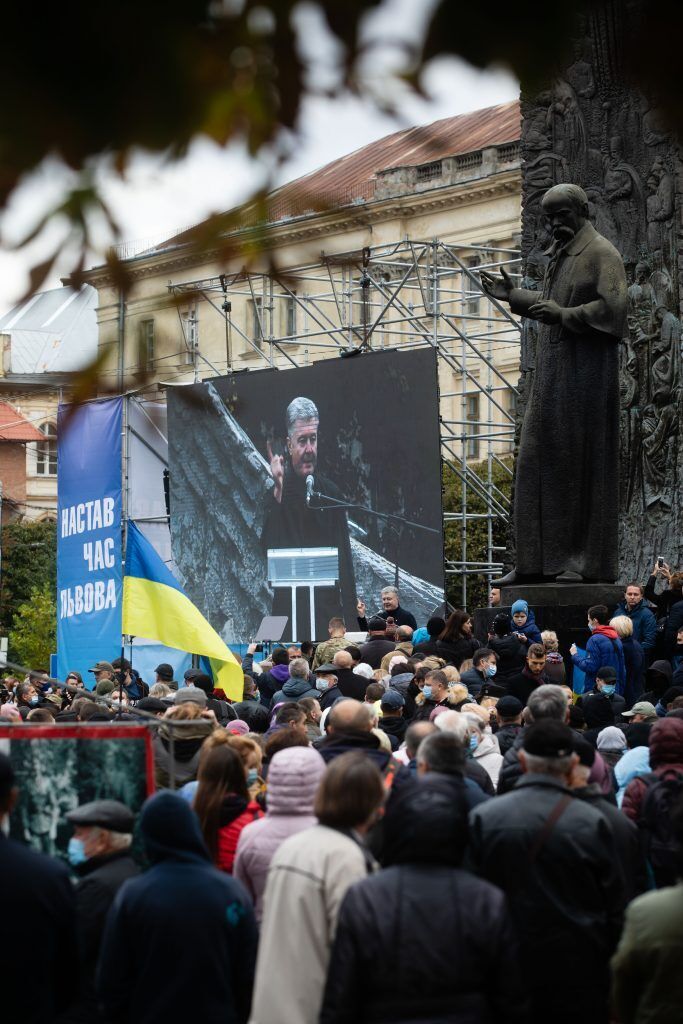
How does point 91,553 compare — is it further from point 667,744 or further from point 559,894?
point 559,894

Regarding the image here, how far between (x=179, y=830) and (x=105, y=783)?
3.17 feet

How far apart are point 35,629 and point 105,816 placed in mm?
51231

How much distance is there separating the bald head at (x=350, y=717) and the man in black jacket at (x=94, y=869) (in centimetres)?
115

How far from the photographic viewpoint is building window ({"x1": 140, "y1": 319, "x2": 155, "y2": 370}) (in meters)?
2.81

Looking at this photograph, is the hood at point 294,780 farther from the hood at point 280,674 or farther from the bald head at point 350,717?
the hood at point 280,674

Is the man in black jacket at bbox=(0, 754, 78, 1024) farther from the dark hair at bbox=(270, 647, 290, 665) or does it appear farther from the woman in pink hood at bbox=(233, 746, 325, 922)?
the dark hair at bbox=(270, 647, 290, 665)

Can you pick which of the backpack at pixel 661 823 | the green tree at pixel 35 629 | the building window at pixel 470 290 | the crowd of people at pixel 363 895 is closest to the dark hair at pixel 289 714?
→ the crowd of people at pixel 363 895

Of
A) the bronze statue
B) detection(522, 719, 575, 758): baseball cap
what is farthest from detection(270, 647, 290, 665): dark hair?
detection(522, 719, 575, 758): baseball cap

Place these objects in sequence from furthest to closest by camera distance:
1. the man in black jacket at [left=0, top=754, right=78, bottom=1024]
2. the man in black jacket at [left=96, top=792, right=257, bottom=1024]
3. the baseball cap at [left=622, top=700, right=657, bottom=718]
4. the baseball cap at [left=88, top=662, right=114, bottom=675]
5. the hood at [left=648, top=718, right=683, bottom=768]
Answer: the baseball cap at [left=88, top=662, right=114, bottom=675]
the baseball cap at [left=622, top=700, right=657, bottom=718]
the hood at [left=648, top=718, right=683, bottom=768]
the man in black jacket at [left=96, top=792, right=257, bottom=1024]
the man in black jacket at [left=0, top=754, right=78, bottom=1024]

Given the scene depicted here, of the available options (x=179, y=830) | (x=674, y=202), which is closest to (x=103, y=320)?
(x=179, y=830)

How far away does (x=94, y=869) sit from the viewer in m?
5.45

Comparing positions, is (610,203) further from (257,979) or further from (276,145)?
(276,145)

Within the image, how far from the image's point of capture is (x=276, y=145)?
108 inches

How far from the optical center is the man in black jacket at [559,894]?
16.6 ft
